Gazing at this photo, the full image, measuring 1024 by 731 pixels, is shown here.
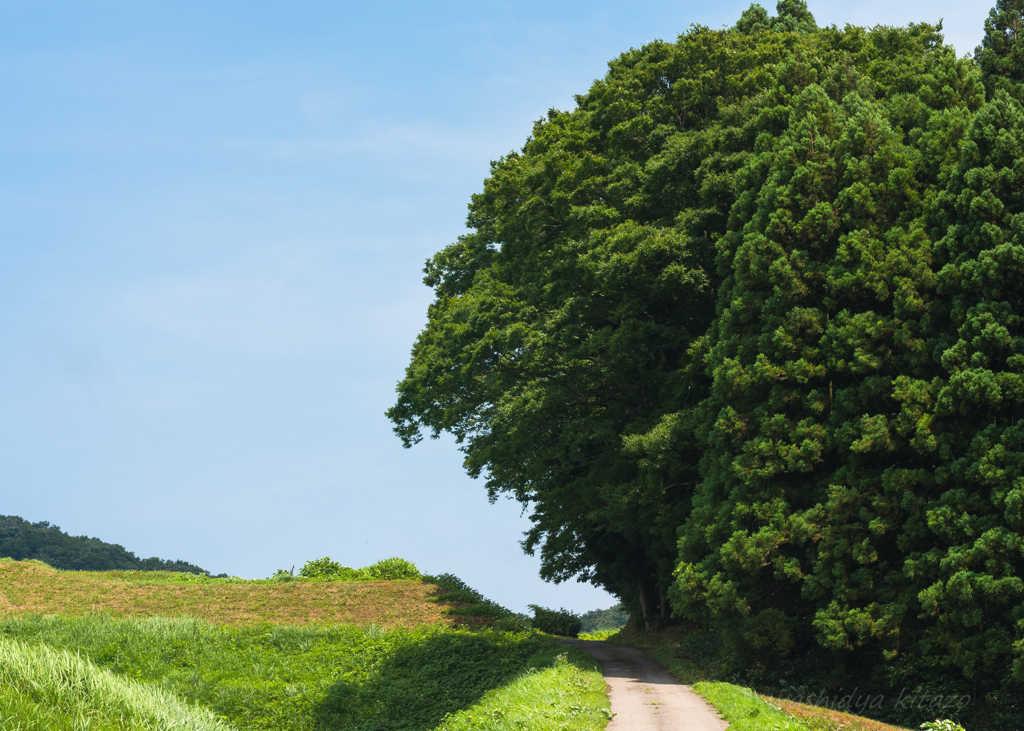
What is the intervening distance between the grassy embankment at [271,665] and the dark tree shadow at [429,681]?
0.04 m

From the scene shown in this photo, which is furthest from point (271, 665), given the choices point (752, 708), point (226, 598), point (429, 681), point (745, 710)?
point (752, 708)

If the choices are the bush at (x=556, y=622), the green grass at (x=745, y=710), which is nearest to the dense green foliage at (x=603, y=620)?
the bush at (x=556, y=622)

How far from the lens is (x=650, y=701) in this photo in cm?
1788

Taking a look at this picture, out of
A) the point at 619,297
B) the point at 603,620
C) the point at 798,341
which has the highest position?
the point at 619,297

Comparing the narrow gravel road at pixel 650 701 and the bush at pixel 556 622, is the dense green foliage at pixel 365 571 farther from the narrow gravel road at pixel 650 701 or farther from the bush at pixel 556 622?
the narrow gravel road at pixel 650 701

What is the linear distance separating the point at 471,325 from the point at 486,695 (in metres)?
14.7

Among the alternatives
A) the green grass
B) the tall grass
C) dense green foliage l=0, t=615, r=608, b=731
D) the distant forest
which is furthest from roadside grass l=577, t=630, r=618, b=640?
the distant forest

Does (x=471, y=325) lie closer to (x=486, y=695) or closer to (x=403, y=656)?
(x=403, y=656)

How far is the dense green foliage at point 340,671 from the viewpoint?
17.2 metres

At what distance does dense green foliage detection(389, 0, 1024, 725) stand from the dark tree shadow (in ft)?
15.1

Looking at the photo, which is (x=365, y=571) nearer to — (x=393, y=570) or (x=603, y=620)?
(x=393, y=570)

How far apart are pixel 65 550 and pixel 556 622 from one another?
66.4 metres

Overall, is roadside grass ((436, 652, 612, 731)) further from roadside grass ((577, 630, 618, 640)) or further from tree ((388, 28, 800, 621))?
roadside grass ((577, 630, 618, 640))

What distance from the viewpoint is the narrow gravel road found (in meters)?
15.4
